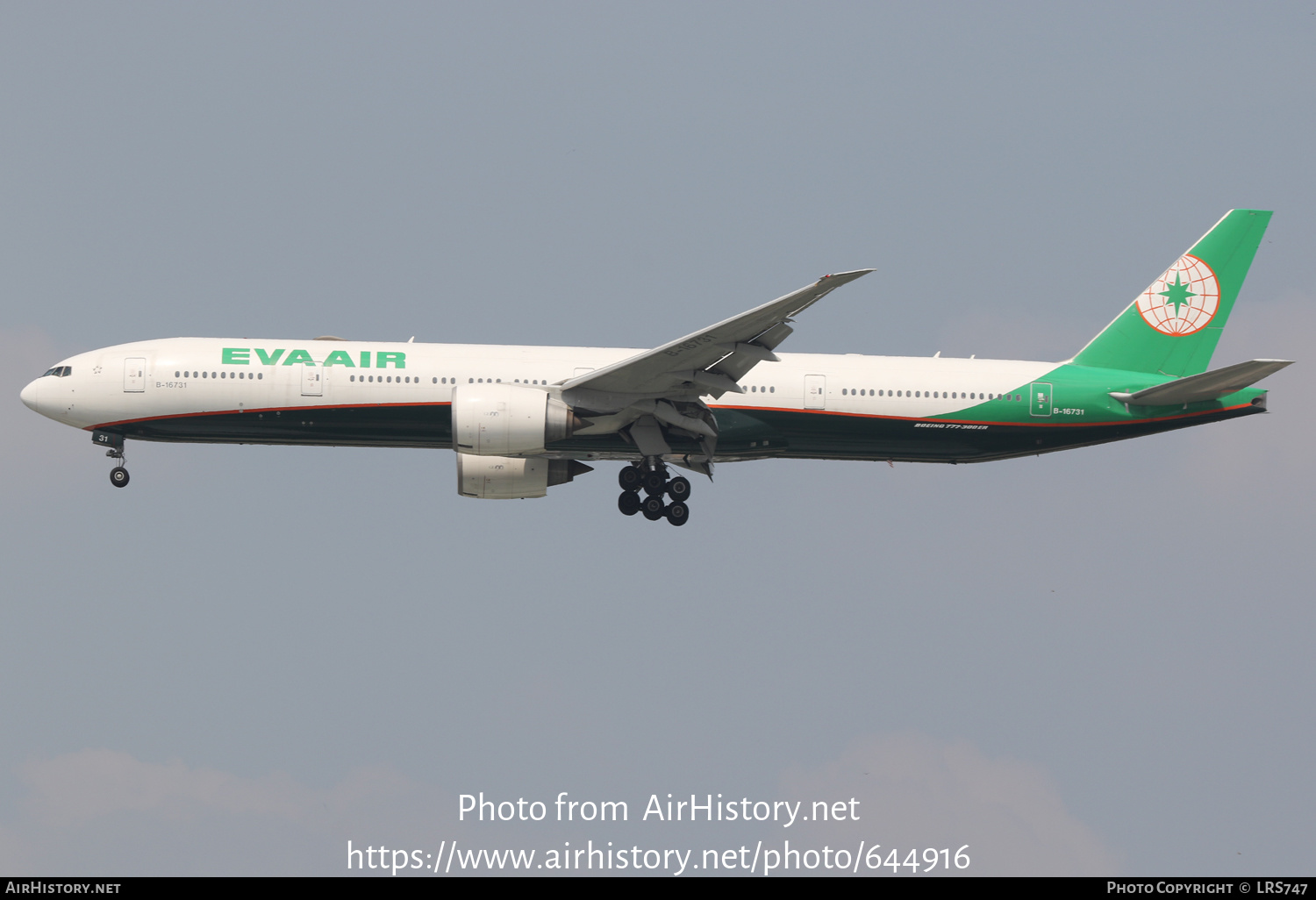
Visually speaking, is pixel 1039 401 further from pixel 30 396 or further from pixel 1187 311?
pixel 30 396

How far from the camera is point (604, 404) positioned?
102 feet

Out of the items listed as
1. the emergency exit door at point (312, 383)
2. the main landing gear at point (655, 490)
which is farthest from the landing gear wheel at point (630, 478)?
the emergency exit door at point (312, 383)

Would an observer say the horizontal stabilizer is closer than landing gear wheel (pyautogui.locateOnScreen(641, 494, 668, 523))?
Yes

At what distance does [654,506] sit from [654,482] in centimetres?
58

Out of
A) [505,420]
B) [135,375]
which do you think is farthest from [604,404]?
[135,375]

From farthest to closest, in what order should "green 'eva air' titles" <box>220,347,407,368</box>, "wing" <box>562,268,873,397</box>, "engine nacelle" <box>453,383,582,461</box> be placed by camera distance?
1. "green 'eva air' titles" <box>220,347,407,368</box>
2. "engine nacelle" <box>453,383,582,461</box>
3. "wing" <box>562,268,873,397</box>

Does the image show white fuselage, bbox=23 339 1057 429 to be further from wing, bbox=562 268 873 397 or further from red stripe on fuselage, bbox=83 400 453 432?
wing, bbox=562 268 873 397

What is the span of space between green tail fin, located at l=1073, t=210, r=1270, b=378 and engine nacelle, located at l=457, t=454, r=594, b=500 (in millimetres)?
13404

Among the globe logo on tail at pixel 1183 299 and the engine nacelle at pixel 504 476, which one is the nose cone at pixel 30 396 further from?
the globe logo on tail at pixel 1183 299

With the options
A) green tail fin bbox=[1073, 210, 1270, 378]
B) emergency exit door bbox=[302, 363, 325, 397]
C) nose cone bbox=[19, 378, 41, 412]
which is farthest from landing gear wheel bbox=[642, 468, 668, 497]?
nose cone bbox=[19, 378, 41, 412]

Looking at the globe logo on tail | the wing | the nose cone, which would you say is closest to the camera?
the wing

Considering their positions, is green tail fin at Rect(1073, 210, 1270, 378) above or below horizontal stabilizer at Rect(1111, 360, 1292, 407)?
above

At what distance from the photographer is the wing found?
92.5 feet

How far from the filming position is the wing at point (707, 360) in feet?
92.5
